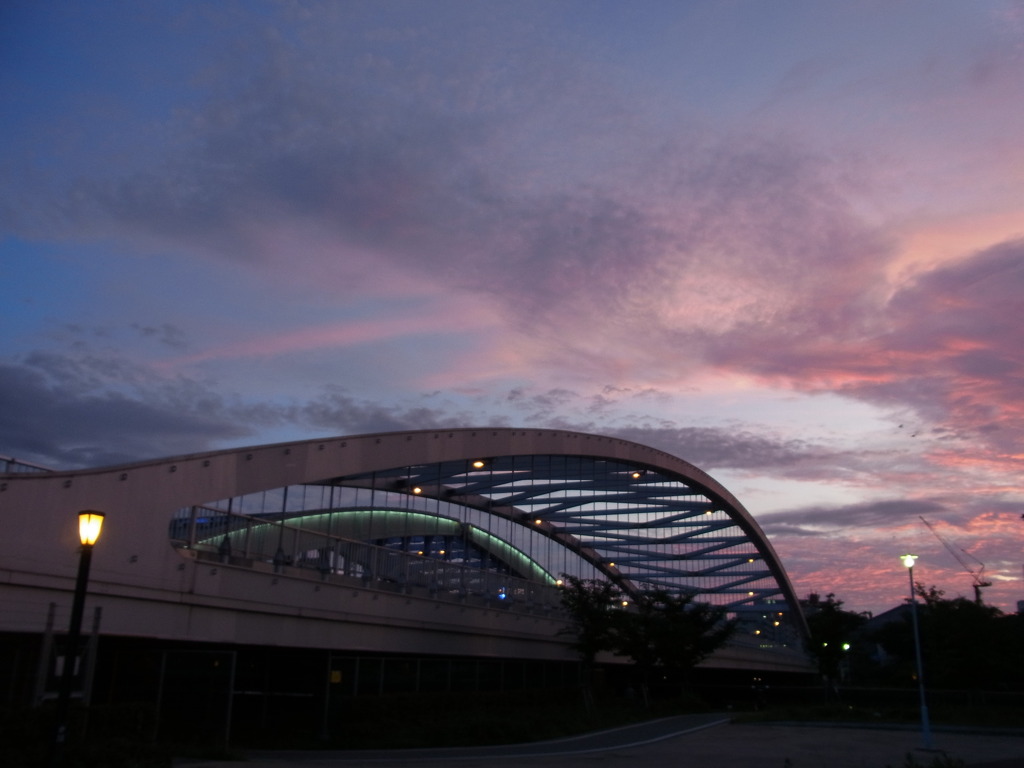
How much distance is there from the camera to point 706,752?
72.1ft

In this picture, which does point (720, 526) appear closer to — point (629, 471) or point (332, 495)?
point (629, 471)

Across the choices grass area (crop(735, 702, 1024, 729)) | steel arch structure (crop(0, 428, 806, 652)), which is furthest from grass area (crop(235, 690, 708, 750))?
grass area (crop(735, 702, 1024, 729))

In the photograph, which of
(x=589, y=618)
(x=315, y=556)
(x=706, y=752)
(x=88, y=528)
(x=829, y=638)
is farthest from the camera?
(x=829, y=638)

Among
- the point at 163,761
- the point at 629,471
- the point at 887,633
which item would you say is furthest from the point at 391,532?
the point at 887,633

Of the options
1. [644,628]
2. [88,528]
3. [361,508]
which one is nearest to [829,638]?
[644,628]

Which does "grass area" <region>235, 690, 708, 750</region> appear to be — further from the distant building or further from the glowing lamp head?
the glowing lamp head

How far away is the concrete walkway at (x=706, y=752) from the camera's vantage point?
60.6ft

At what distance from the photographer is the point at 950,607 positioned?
4609 cm

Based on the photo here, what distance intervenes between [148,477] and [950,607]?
42422mm

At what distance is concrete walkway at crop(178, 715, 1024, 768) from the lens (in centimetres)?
1848

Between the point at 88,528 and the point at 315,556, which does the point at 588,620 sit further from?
the point at 88,528

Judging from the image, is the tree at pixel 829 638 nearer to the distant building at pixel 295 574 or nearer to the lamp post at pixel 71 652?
the distant building at pixel 295 574

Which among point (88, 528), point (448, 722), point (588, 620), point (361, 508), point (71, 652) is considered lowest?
point (448, 722)

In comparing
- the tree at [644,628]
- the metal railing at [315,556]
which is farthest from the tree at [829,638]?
the metal railing at [315,556]
